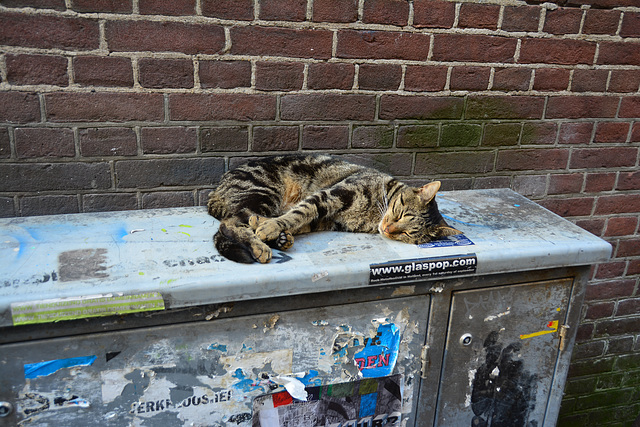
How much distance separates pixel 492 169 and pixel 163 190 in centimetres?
167

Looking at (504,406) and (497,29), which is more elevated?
(497,29)

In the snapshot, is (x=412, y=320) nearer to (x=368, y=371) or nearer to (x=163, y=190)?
(x=368, y=371)

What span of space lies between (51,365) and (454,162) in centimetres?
194

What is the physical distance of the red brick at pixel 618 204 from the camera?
258cm

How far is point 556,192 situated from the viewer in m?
2.50

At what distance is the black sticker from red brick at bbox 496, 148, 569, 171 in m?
1.10

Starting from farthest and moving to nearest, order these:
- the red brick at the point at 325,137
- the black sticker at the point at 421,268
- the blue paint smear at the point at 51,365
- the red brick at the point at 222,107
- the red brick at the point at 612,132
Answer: the red brick at the point at 612,132, the red brick at the point at 325,137, the red brick at the point at 222,107, the black sticker at the point at 421,268, the blue paint smear at the point at 51,365

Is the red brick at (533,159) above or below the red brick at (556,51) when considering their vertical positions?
below

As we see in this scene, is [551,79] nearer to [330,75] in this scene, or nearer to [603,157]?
[603,157]

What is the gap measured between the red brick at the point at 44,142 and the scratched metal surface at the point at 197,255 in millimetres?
267

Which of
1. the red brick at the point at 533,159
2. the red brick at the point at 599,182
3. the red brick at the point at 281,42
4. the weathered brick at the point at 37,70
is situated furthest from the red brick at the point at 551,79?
the weathered brick at the point at 37,70

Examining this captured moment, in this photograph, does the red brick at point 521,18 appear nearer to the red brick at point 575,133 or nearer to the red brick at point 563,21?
the red brick at point 563,21

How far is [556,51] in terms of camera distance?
224 cm

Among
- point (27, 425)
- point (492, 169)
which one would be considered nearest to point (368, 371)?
point (27, 425)
